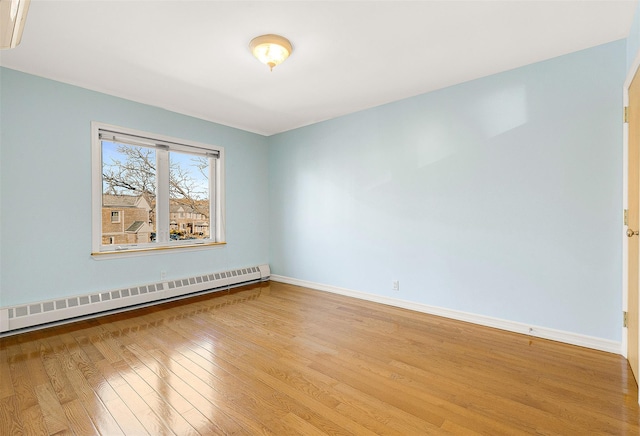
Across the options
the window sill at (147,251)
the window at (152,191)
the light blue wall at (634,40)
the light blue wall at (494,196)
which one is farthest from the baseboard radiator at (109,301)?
the light blue wall at (634,40)

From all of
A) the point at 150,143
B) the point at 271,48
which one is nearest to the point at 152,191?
the point at 150,143

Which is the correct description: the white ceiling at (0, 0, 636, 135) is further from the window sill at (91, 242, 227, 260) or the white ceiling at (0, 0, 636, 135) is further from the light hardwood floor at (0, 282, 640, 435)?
the light hardwood floor at (0, 282, 640, 435)

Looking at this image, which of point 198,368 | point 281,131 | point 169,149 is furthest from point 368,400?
point 281,131

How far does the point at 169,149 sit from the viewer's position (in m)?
4.10

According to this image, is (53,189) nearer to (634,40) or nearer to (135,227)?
(135,227)

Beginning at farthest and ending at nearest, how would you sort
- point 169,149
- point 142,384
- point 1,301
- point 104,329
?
point 169,149 < point 104,329 < point 1,301 < point 142,384

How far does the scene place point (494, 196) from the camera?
2994 mm

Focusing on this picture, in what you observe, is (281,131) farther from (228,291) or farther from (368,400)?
(368,400)

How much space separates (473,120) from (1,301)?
4994 millimetres

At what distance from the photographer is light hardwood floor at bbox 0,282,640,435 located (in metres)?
1.66

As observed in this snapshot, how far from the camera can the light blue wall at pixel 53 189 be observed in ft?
9.39

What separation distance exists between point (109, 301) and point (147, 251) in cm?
70

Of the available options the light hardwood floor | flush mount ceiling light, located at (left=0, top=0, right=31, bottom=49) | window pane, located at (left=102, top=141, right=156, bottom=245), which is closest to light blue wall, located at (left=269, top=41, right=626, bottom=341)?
the light hardwood floor

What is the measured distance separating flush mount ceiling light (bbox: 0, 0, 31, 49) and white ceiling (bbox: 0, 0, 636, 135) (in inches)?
40.0
